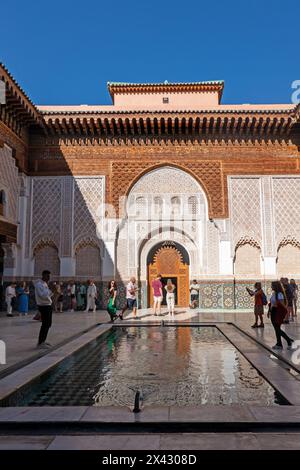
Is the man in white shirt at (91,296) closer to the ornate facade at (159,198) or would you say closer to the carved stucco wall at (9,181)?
the ornate facade at (159,198)

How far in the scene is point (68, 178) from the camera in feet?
32.2

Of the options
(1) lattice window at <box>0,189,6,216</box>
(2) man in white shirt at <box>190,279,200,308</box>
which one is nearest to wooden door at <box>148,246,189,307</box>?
(2) man in white shirt at <box>190,279,200,308</box>

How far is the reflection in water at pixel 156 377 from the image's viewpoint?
235cm

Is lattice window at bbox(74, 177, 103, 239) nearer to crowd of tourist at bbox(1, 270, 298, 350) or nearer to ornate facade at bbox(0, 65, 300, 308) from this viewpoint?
ornate facade at bbox(0, 65, 300, 308)

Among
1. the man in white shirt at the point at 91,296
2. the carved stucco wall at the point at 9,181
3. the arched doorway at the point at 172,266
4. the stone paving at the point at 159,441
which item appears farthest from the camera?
the arched doorway at the point at 172,266

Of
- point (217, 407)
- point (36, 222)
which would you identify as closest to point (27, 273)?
point (36, 222)

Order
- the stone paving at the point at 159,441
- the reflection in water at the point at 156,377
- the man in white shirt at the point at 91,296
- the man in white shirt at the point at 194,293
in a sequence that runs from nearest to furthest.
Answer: the stone paving at the point at 159,441 → the reflection in water at the point at 156,377 → the man in white shirt at the point at 91,296 → the man in white shirt at the point at 194,293

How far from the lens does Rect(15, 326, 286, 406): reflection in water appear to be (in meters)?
2.35

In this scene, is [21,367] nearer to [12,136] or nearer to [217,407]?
[217,407]

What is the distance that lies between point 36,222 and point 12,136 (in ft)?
6.85

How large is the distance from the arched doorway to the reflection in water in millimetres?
4969

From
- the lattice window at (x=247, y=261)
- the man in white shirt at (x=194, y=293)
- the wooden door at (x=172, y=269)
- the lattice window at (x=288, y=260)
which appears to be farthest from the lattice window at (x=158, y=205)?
the lattice window at (x=288, y=260)

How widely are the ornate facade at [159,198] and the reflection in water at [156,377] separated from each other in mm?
4967
